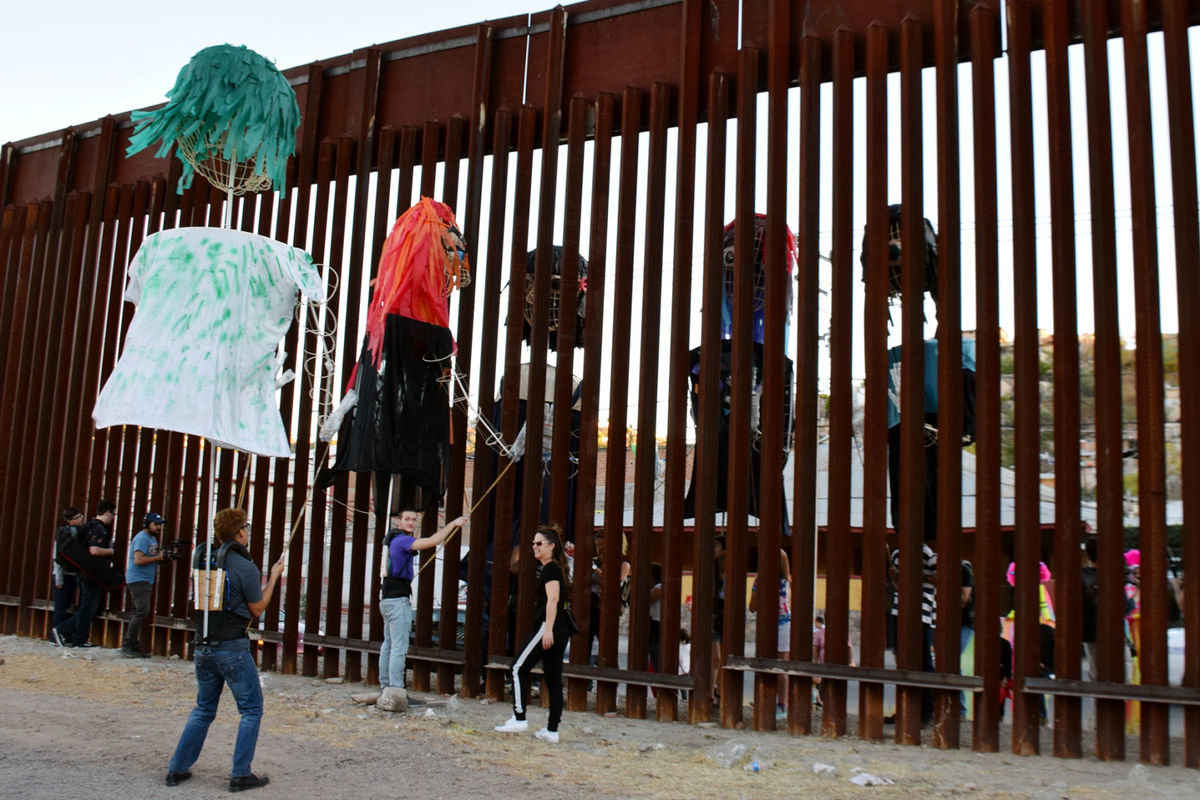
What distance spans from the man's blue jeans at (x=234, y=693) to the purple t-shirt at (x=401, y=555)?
2353mm

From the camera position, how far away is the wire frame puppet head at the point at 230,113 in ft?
25.1

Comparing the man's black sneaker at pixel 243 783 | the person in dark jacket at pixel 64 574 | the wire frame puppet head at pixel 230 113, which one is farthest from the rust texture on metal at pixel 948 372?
the person in dark jacket at pixel 64 574

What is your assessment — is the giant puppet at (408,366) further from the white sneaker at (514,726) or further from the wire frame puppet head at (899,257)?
the wire frame puppet head at (899,257)

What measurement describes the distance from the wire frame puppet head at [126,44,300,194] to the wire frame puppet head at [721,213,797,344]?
3.54 meters

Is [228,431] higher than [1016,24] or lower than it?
lower

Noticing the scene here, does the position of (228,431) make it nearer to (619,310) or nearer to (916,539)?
(619,310)

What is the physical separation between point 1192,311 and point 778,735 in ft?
13.1

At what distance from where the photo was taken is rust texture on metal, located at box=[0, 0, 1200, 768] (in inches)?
273

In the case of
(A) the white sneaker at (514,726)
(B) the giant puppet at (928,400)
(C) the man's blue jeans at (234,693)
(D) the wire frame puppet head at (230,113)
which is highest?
(D) the wire frame puppet head at (230,113)

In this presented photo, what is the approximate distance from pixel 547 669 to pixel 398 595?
5.03 ft

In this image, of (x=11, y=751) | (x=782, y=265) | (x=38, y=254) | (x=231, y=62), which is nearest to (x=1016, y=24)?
(x=782, y=265)

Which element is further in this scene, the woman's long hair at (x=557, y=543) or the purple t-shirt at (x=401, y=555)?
the purple t-shirt at (x=401, y=555)

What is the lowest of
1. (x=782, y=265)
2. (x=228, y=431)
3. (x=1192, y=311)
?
(x=228, y=431)

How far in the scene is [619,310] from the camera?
8516 millimetres
